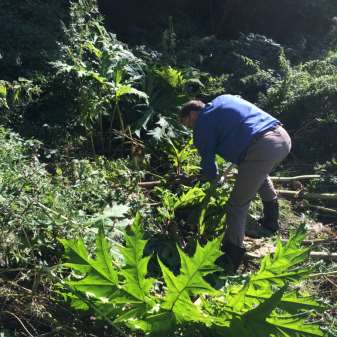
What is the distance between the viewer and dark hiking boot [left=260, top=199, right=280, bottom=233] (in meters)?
5.50

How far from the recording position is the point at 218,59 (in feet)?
26.9

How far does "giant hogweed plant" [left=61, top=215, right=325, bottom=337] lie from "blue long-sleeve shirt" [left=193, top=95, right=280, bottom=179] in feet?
4.77

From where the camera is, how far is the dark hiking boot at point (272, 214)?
5500 mm

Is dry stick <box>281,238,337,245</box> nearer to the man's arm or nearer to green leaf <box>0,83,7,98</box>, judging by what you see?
the man's arm

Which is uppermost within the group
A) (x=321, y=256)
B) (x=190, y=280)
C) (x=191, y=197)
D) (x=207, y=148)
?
(x=207, y=148)

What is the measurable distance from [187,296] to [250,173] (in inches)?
74.8

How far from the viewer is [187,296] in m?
3.23

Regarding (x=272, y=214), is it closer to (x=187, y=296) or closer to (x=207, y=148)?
(x=207, y=148)

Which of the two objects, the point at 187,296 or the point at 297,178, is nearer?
the point at 187,296

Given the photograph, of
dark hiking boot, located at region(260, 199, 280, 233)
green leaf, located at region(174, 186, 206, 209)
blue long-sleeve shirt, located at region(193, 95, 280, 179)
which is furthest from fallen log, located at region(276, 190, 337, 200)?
blue long-sleeve shirt, located at region(193, 95, 280, 179)

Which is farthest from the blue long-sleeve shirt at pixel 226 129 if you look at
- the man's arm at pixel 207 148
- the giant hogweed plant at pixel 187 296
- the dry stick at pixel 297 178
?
the giant hogweed plant at pixel 187 296

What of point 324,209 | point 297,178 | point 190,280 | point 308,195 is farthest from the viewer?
point 297,178

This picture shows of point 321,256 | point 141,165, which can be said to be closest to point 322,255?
point 321,256

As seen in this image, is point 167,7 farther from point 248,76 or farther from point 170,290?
point 170,290
